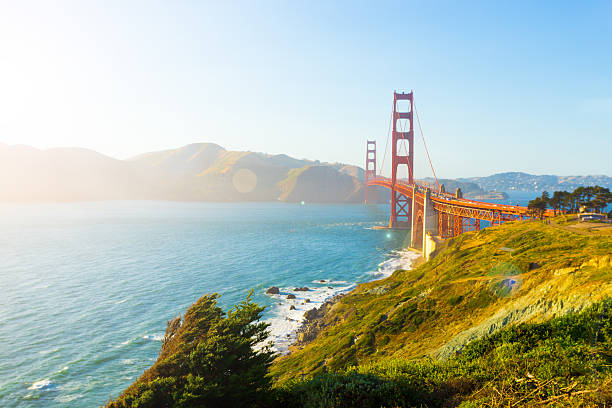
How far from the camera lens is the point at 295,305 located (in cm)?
3841

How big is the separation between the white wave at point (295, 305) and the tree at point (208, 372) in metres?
13.9

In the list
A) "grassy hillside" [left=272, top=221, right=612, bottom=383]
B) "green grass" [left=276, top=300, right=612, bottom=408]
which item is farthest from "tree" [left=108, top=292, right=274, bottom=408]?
"grassy hillside" [left=272, top=221, right=612, bottom=383]

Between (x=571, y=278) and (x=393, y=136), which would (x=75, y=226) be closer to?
(x=393, y=136)

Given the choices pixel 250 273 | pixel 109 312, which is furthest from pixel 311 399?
pixel 250 273

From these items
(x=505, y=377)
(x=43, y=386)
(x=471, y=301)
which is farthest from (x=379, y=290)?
(x=43, y=386)

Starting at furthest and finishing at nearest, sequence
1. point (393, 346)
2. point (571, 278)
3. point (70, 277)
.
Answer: point (70, 277) → point (393, 346) → point (571, 278)

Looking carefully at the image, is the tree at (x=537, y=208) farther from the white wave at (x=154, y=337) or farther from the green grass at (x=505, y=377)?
the white wave at (x=154, y=337)

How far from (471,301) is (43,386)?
30173 millimetres

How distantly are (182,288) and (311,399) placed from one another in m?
39.8

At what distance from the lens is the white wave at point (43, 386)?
23.3m

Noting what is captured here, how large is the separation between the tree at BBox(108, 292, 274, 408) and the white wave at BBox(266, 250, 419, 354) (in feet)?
45.6

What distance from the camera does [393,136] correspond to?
99.9 m

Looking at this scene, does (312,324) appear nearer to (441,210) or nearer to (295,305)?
(295,305)

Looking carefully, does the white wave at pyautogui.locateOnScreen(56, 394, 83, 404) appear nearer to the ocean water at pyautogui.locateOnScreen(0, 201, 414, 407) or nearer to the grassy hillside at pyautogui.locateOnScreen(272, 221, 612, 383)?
the ocean water at pyautogui.locateOnScreen(0, 201, 414, 407)
